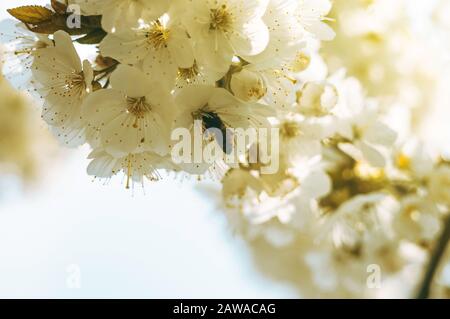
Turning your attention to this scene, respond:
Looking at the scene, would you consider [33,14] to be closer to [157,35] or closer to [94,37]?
[94,37]

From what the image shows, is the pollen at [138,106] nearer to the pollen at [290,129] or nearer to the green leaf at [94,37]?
the green leaf at [94,37]

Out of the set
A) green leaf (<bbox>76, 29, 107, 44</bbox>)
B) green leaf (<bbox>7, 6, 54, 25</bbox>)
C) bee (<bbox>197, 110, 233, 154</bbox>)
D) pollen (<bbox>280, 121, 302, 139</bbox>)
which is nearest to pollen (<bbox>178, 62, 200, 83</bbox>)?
bee (<bbox>197, 110, 233, 154</bbox>)

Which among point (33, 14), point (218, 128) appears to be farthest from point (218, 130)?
point (33, 14)

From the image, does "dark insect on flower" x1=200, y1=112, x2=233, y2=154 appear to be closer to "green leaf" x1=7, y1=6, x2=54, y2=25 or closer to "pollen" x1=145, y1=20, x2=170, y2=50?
"pollen" x1=145, y1=20, x2=170, y2=50
